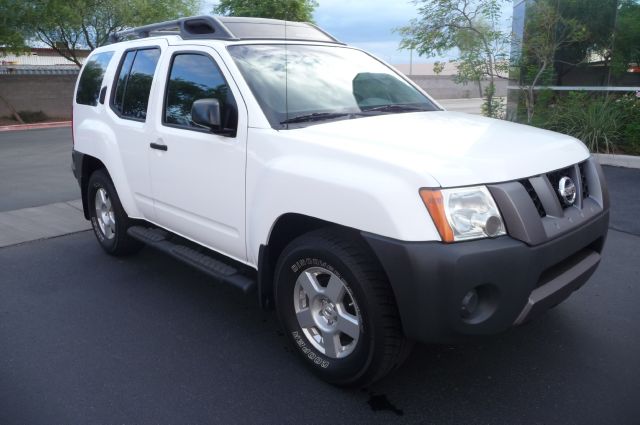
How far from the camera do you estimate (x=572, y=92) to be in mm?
10570

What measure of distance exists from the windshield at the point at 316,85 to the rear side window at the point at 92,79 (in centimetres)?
212

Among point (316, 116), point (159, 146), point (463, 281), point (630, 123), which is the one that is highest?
point (316, 116)

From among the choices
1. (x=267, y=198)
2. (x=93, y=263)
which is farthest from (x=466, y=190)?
(x=93, y=263)

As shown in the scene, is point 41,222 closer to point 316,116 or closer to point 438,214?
point 316,116

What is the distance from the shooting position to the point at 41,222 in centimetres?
675

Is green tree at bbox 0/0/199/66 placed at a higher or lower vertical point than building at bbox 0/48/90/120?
higher

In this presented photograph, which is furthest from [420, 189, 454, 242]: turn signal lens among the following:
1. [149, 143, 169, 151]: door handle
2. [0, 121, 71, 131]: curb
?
[0, 121, 71, 131]: curb

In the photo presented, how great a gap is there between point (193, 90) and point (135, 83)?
984 mm

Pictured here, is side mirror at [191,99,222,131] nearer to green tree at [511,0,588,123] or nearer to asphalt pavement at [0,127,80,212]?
asphalt pavement at [0,127,80,212]

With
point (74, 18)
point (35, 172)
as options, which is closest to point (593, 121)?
point (35, 172)

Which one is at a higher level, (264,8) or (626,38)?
(264,8)

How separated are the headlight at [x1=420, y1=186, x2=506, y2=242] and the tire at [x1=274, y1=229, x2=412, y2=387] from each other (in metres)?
0.43

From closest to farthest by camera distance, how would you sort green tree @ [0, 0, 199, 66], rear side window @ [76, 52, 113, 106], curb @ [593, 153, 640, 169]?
rear side window @ [76, 52, 113, 106], curb @ [593, 153, 640, 169], green tree @ [0, 0, 199, 66]

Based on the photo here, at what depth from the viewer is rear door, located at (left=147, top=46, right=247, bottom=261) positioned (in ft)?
11.4
